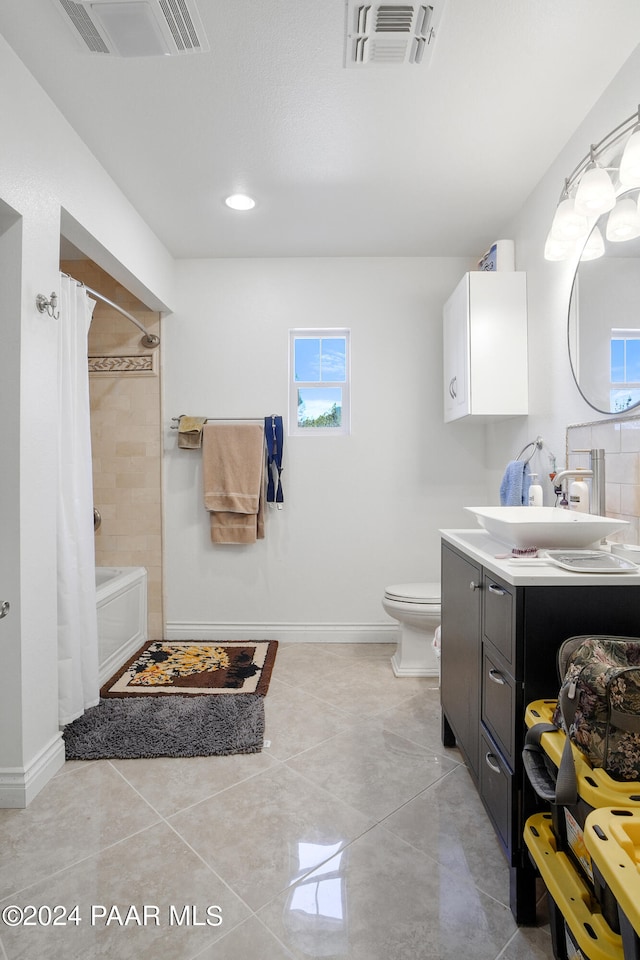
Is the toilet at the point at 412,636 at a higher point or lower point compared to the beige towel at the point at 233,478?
lower

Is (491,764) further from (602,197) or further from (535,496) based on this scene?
(602,197)

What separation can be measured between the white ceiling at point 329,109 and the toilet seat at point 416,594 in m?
1.96

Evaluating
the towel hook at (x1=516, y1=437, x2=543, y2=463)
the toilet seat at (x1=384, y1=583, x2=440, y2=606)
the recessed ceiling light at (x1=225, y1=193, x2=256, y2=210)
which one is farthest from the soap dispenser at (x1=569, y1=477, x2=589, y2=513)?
the recessed ceiling light at (x1=225, y1=193, x2=256, y2=210)

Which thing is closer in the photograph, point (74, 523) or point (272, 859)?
point (272, 859)

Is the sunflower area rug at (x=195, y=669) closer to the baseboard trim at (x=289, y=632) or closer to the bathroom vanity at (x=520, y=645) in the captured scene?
the baseboard trim at (x=289, y=632)

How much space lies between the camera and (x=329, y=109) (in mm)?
1912

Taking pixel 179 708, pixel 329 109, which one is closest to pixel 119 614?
pixel 179 708

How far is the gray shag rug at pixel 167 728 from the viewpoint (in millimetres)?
2037

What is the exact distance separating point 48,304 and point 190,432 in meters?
1.45

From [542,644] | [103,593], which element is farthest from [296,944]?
[103,593]

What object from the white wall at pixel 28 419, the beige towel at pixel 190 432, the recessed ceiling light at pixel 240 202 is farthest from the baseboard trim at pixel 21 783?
the recessed ceiling light at pixel 240 202

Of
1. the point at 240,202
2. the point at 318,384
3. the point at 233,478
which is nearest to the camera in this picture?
the point at 240,202

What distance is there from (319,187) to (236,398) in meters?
1.34

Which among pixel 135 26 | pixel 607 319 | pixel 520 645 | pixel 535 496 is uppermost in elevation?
pixel 135 26
